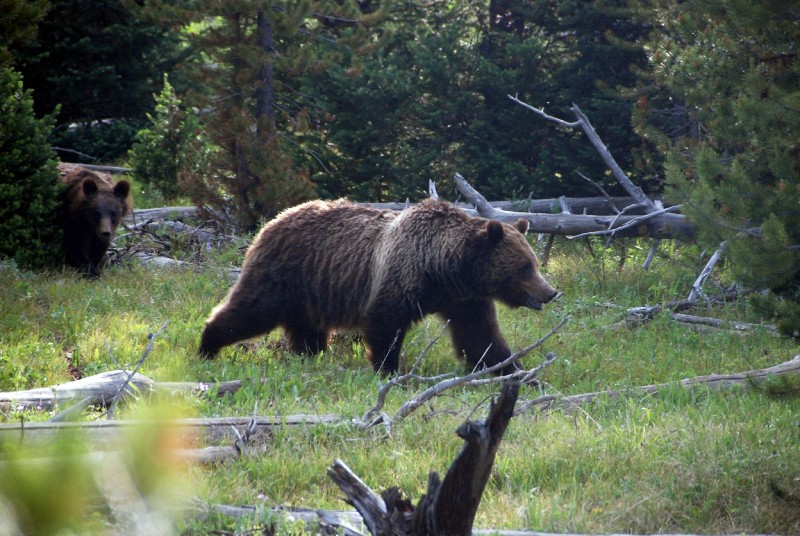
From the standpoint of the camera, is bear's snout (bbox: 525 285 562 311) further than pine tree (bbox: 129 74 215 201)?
No

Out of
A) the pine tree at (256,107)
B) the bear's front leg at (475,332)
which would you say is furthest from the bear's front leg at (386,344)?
the pine tree at (256,107)

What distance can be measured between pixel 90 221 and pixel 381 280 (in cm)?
436

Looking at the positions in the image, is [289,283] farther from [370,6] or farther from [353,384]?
[370,6]

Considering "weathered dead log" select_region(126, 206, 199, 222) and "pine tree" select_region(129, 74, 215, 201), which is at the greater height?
"pine tree" select_region(129, 74, 215, 201)

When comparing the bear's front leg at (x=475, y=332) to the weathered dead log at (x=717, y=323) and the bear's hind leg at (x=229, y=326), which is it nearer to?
the bear's hind leg at (x=229, y=326)

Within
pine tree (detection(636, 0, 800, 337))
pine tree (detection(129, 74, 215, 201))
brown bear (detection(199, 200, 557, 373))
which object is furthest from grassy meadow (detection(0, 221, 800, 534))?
pine tree (detection(129, 74, 215, 201))

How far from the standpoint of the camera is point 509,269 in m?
6.87

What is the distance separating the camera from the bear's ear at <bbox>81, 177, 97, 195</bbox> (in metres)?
9.70

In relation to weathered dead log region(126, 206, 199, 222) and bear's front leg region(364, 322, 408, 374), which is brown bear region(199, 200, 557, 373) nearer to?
bear's front leg region(364, 322, 408, 374)

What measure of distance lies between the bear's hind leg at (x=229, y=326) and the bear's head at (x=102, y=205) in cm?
299

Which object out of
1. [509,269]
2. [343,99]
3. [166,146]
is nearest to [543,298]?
[509,269]

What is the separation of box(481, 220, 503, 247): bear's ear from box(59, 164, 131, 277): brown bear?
4.69m

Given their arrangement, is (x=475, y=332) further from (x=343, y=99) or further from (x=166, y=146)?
(x=166, y=146)

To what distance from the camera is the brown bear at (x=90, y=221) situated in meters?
9.63
